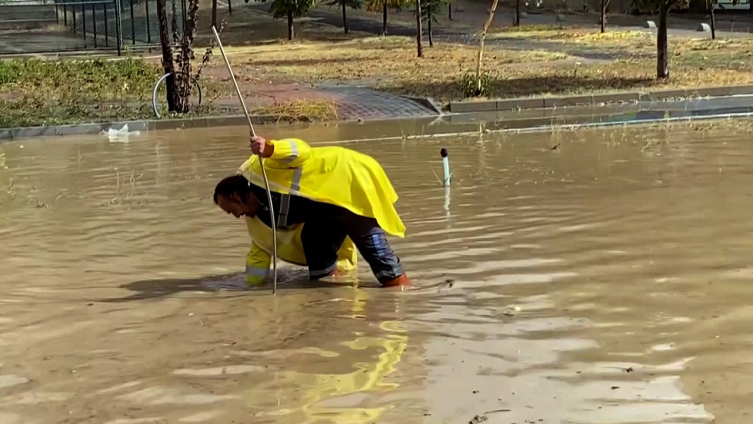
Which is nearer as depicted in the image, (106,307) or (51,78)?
(106,307)

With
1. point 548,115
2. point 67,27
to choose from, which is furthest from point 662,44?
point 67,27

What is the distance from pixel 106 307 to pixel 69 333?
1.83 ft

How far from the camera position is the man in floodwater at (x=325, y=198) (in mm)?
6250

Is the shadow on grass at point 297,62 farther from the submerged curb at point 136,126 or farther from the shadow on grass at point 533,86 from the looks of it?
the submerged curb at point 136,126

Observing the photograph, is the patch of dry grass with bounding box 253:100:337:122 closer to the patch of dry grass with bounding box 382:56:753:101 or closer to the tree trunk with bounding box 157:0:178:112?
the tree trunk with bounding box 157:0:178:112

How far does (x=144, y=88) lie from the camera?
21.8m

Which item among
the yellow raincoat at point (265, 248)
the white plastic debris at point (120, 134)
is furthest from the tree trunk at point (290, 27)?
the yellow raincoat at point (265, 248)

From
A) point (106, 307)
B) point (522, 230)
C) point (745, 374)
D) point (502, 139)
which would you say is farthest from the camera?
point (502, 139)

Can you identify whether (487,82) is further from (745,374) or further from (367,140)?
(745,374)

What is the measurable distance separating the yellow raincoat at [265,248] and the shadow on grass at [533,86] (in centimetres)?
1275

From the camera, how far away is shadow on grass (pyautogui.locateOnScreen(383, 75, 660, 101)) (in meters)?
19.4

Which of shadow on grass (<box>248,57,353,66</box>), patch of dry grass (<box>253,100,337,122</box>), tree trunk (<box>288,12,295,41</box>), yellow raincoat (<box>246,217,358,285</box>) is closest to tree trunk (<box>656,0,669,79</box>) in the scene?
patch of dry grass (<box>253,100,337,122</box>)

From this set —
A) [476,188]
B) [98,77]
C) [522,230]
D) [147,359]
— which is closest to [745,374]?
[147,359]

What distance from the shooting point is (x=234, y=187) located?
21.2 feet
